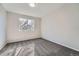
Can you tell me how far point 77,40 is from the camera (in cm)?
285

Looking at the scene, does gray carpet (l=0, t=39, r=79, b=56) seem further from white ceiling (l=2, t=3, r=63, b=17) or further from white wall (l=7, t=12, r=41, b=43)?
white ceiling (l=2, t=3, r=63, b=17)

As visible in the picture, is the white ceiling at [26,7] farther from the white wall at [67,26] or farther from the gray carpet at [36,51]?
the gray carpet at [36,51]

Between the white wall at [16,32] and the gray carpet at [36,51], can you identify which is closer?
the gray carpet at [36,51]

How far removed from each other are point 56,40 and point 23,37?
2.26 m

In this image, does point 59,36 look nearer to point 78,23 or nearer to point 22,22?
point 78,23

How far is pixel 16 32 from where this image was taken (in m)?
4.16

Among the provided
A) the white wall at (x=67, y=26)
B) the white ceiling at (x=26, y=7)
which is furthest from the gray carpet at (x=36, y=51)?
the white ceiling at (x=26, y=7)

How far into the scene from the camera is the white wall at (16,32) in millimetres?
3612

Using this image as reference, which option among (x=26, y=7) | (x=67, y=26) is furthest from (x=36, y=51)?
(x=26, y=7)

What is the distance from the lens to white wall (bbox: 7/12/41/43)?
3612mm

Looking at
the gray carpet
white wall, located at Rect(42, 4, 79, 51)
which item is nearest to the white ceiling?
white wall, located at Rect(42, 4, 79, 51)

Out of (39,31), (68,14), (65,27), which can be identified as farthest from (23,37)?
(68,14)

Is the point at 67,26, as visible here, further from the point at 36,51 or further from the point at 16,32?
the point at 16,32

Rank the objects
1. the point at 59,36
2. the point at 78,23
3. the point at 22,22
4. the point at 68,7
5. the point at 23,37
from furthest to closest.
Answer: the point at 23,37 < the point at 22,22 < the point at 59,36 < the point at 68,7 < the point at 78,23
